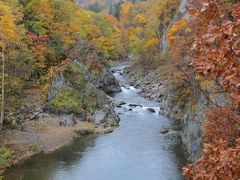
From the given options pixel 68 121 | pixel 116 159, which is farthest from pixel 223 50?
pixel 68 121

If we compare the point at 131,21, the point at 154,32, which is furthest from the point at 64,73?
the point at 131,21

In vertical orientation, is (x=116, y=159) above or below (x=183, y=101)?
below

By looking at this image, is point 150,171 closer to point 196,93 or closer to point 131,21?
point 196,93

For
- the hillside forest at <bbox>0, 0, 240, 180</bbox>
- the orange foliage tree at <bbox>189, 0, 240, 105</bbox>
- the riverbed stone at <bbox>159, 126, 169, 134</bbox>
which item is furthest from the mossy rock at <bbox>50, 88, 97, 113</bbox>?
the orange foliage tree at <bbox>189, 0, 240, 105</bbox>

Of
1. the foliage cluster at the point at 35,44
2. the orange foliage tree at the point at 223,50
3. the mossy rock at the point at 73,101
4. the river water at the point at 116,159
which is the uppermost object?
the foliage cluster at the point at 35,44

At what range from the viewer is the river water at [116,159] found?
97.2 ft

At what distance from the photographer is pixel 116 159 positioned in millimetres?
32688

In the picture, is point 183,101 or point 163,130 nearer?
point 163,130

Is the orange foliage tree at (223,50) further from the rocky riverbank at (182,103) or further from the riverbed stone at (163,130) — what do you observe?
the riverbed stone at (163,130)

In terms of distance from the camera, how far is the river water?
29.6 meters

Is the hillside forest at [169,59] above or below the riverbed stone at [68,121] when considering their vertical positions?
above

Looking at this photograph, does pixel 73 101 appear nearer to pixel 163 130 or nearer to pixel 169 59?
pixel 163 130

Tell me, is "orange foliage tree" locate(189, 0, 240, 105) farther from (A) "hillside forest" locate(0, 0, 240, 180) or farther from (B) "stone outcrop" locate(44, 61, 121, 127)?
(B) "stone outcrop" locate(44, 61, 121, 127)

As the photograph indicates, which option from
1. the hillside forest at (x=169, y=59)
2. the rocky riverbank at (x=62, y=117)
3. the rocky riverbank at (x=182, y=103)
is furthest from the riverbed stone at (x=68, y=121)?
the rocky riverbank at (x=182, y=103)
